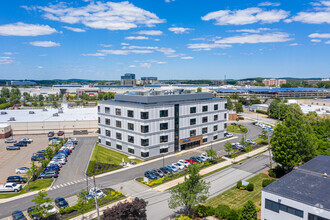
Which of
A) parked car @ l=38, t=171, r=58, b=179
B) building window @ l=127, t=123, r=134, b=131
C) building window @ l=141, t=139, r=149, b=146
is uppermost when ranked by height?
building window @ l=127, t=123, r=134, b=131

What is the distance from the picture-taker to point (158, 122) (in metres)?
63.9

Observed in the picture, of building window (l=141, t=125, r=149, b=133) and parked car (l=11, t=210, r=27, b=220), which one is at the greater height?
building window (l=141, t=125, r=149, b=133)

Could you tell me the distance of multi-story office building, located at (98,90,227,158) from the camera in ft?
205

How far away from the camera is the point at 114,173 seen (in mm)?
53719

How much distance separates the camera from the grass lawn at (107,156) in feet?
202

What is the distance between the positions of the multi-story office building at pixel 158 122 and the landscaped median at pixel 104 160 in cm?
270

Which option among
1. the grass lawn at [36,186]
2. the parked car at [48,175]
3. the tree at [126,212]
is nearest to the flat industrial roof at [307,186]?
the tree at [126,212]

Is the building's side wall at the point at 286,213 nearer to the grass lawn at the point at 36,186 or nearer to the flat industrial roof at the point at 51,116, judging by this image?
the grass lawn at the point at 36,186

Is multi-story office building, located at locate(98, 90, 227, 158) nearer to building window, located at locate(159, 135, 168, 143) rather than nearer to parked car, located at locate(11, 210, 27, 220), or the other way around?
building window, located at locate(159, 135, 168, 143)

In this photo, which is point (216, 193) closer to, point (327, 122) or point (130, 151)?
point (130, 151)

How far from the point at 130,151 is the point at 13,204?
31.8m

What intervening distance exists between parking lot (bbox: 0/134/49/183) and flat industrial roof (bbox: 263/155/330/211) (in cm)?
5623

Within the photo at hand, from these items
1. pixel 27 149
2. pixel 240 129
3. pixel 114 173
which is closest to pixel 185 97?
pixel 114 173

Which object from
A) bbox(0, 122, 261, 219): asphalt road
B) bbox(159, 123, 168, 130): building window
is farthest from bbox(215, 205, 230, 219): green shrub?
bbox(159, 123, 168, 130): building window
